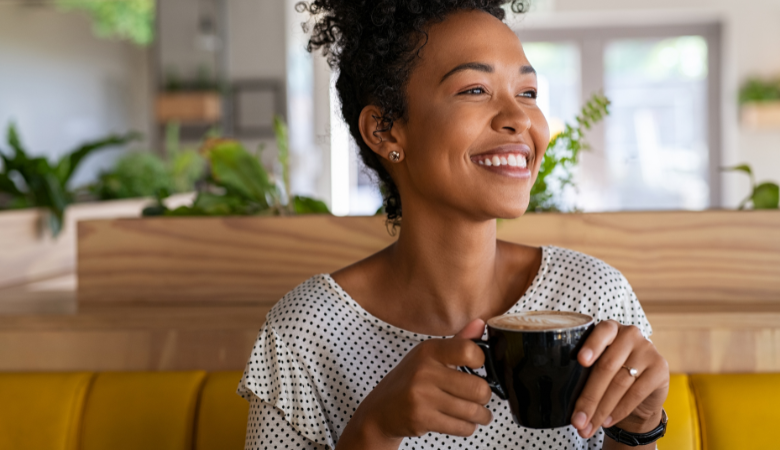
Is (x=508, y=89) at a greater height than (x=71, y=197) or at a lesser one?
greater

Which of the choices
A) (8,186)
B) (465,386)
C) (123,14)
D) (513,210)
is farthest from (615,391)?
(123,14)

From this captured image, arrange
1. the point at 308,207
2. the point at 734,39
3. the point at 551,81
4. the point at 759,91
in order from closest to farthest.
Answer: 1. the point at 308,207
2. the point at 759,91
3. the point at 734,39
4. the point at 551,81

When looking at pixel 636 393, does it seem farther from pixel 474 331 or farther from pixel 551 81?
pixel 551 81

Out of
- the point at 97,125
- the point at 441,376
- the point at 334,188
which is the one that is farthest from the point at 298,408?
the point at 97,125

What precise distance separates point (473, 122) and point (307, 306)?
337mm

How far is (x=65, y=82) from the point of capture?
21.1 ft

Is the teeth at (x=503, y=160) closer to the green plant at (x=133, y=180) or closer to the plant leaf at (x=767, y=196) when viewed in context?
the plant leaf at (x=767, y=196)

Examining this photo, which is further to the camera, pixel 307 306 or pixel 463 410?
pixel 307 306

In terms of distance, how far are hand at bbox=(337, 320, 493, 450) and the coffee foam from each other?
25 millimetres

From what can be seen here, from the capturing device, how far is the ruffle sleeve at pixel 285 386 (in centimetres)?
94

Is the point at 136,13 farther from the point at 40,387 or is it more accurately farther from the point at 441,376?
the point at 441,376

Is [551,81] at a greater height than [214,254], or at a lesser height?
greater

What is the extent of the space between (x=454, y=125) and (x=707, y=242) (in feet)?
2.14

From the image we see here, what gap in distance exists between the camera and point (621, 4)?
221 inches
